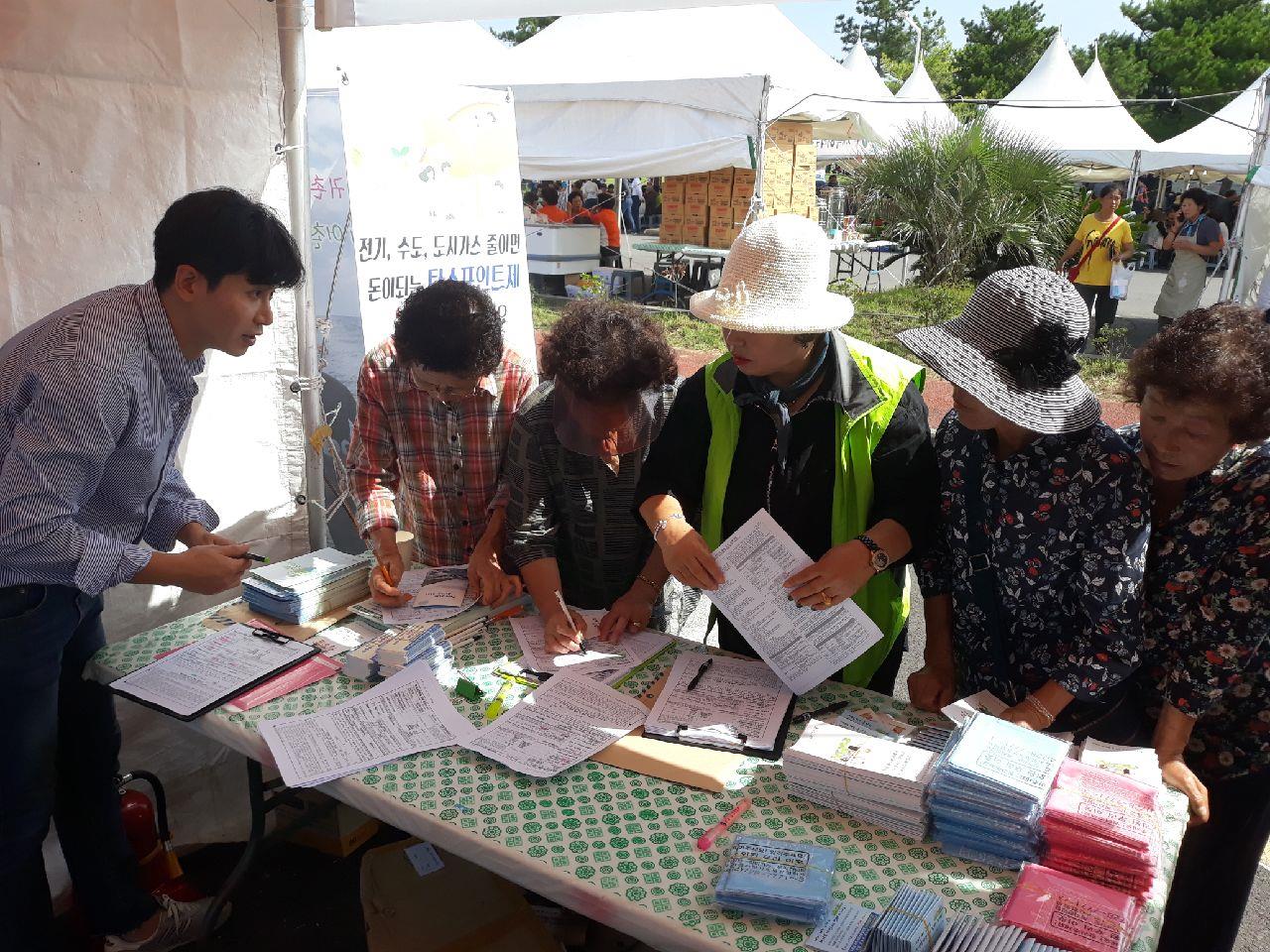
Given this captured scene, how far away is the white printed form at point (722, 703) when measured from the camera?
1.74m

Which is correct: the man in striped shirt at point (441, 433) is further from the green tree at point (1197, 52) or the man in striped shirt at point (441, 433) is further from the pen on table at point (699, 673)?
the green tree at point (1197, 52)

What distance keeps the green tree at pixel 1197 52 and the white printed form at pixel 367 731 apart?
36743mm

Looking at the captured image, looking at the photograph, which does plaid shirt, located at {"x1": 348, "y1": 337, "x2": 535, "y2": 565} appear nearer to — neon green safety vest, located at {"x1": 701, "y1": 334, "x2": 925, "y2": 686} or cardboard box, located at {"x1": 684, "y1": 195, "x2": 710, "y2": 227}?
neon green safety vest, located at {"x1": 701, "y1": 334, "x2": 925, "y2": 686}

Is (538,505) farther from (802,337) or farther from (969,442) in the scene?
(969,442)

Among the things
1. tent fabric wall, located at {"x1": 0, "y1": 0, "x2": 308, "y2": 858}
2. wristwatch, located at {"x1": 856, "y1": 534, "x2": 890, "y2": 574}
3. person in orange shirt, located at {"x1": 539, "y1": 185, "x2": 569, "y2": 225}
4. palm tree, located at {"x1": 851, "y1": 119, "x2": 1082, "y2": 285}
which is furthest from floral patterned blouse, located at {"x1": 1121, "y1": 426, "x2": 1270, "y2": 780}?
person in orange shirt, located at {"x1": 539, "y1": 185, "x2": 569, "y2": 225}

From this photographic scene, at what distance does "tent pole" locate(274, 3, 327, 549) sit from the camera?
2596 mm

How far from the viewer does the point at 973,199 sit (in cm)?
1080

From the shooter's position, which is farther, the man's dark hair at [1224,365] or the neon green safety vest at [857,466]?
Result: the neon green safety vest at [857,466]

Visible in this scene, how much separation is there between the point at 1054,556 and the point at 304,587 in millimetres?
1604

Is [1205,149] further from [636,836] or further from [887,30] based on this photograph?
[887,30]

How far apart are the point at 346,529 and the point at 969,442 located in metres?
2.79

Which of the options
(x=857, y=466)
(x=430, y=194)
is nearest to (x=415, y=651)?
(x=857, y=466)

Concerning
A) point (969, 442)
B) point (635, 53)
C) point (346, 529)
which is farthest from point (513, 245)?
point (635, 53)

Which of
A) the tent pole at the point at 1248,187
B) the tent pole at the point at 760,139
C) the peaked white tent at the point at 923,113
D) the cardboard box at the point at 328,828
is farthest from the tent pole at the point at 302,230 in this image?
the peaked white tent at the point at 923,113
